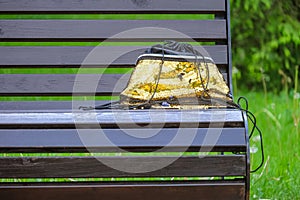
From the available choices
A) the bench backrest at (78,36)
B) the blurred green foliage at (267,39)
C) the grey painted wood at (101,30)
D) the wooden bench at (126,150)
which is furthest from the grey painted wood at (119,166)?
the blurred green foliage at (267,39)

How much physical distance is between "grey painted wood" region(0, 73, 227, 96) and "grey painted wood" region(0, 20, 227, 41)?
0.59 feet

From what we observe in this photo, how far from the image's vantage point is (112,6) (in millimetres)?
2754

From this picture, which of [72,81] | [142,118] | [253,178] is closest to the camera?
[142,118]

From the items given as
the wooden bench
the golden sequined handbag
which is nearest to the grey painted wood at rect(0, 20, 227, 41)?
the golden sequined handbag

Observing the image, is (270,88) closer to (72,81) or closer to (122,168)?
(72,81)

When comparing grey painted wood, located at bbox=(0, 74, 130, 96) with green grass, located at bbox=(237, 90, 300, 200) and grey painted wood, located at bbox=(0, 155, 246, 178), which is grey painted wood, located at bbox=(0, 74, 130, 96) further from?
grey painted wood, located at bbox=(0, 155, 246, 178)

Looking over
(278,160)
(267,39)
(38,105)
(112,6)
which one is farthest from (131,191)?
(267,39)

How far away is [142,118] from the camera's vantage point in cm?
175

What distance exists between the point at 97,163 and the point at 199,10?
1.19 metres

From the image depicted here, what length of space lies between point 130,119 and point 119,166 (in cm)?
13

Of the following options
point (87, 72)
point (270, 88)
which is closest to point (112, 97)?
point (87, 72)

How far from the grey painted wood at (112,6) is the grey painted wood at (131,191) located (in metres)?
1.14

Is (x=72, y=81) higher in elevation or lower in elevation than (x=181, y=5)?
lower

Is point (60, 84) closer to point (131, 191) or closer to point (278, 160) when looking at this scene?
point (131, 191)
